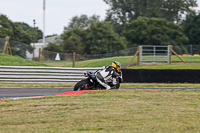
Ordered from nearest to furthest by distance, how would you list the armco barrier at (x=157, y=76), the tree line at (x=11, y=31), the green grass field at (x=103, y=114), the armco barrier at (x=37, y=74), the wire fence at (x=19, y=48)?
1. the green grass field at (x=103, y=114)
2. the armco barrier at (x=37, y=74)
3. the armco barrier at (x=157, y=76)
4. the wire fence at (x=19, y=48)
5. the tree line at (x=11, y=31)

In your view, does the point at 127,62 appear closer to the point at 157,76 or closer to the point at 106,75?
the point at 157,76

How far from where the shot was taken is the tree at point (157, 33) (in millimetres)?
53531

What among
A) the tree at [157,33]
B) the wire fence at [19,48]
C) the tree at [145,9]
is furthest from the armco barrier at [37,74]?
the tree at [145,9]

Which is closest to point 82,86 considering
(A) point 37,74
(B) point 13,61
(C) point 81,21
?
(A) point 37,74

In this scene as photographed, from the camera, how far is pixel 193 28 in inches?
2450

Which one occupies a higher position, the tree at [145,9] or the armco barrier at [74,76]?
the tree at [145,9]

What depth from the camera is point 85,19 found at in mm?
89438

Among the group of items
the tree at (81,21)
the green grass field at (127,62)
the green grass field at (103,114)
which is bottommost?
the green grass field at (103,114)

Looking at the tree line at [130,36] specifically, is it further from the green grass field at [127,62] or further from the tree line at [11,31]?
the green grass field at [127,62]

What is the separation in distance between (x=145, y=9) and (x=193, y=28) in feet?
52.5

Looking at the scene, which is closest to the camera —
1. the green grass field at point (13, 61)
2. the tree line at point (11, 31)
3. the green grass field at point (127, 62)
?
the green grass field at point (13, 61)

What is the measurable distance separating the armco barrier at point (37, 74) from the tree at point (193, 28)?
44832 millimetres

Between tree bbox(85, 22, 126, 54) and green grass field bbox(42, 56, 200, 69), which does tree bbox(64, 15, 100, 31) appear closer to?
tree bbox(85, 22, 126, 54)

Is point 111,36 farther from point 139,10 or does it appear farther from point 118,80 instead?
point 118,80
